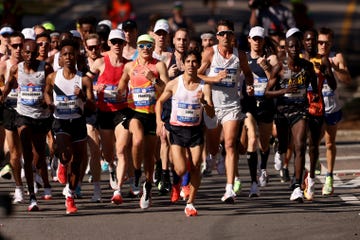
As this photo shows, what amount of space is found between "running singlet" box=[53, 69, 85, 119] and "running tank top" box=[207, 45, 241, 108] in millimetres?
1778

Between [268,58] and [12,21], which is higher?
[268,58]

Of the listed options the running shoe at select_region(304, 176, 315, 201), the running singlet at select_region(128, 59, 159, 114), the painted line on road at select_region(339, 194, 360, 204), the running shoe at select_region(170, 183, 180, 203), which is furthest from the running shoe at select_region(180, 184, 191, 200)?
the painted line on road at select_region(339, 194, 360, 204)

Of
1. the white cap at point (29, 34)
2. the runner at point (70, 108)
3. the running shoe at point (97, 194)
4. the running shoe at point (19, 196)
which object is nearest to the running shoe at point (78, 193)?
the running shoe at point (97, 194)

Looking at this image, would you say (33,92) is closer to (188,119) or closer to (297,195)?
(188,119)

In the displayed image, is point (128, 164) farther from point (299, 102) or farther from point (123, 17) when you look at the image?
point (123, 17)

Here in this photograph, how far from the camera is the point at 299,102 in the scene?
18578mm

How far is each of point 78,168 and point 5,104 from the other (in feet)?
5.11

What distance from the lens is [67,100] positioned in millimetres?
17625

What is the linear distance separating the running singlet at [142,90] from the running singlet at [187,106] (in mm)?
727

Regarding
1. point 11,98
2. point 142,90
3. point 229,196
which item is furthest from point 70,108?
point 229,196

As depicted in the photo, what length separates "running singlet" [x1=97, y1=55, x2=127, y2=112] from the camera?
18.5 meters

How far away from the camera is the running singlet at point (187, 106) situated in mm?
17281

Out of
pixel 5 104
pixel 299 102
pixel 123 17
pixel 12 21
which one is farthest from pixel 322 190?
pixel 123 17

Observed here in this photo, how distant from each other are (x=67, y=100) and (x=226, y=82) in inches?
81.4
